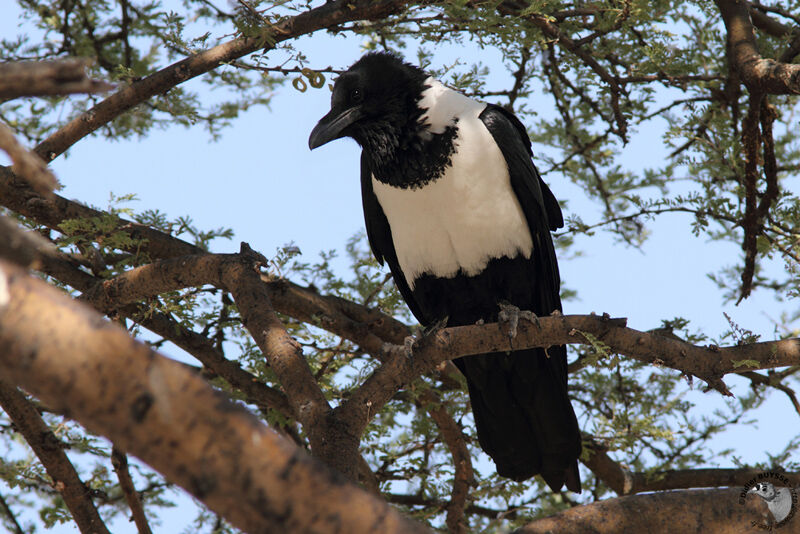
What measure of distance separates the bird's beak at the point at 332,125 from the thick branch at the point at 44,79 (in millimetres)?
2724

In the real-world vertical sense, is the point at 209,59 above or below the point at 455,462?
above

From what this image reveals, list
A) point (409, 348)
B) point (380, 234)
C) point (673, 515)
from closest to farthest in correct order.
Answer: point (673, 515) < point (409, 348) < point (380, 234)

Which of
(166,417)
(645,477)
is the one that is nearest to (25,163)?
(166,417)

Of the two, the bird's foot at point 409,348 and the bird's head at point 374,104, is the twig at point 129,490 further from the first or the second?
the bird's head at point 374,104

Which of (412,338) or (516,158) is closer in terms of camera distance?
(412,338)

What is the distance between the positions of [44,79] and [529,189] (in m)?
3.12

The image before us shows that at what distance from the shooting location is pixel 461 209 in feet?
13.0

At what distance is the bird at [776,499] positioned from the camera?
9.11ft

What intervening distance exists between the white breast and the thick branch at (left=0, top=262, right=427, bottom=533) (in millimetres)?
2680

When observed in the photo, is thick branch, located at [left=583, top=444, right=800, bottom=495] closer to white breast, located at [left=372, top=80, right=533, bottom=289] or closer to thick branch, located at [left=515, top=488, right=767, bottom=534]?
white breast, located at [left=372, top=80, right=533, bottom=289]

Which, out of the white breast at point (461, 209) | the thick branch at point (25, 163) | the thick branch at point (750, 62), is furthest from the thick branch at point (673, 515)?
the thick branch at point (25, 163)

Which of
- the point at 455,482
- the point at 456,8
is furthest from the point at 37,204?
the point at 455,482

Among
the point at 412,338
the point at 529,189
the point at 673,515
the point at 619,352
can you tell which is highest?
the point at 529,189

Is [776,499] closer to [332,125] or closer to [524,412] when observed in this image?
[524,412]
